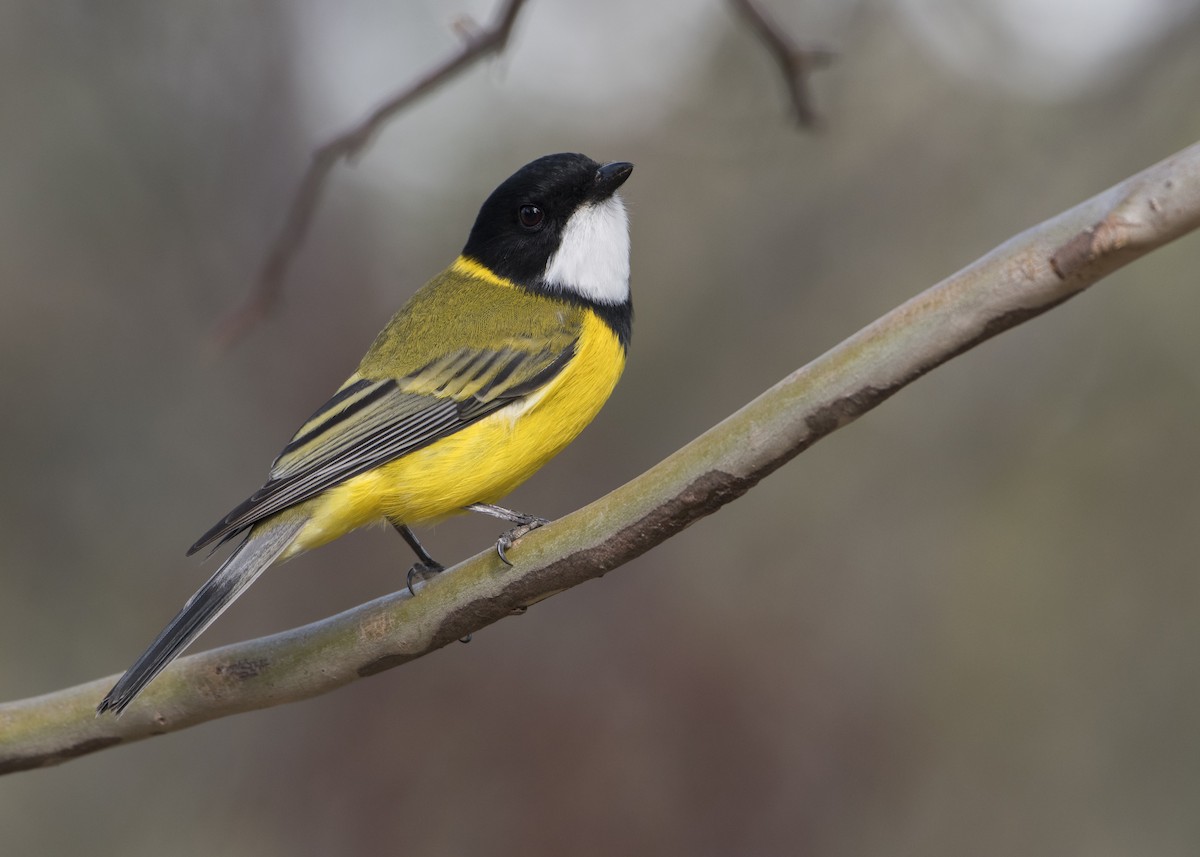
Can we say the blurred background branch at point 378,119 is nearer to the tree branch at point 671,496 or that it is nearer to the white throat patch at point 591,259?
the white throat patch at point 591,259

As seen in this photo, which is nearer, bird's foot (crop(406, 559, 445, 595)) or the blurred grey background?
bird's foot (crop(406, 559, 445, 595))

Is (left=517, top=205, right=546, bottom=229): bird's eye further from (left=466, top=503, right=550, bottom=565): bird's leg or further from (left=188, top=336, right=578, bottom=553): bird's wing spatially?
(left=466, top=503, right=550, bottom=565): bird's leg

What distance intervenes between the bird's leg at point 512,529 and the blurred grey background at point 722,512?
2417 mm

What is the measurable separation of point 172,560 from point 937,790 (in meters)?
5.29

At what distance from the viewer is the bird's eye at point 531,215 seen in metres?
4.71

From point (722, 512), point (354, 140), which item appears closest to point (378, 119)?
point (354, 140)

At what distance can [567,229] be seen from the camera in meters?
4.68

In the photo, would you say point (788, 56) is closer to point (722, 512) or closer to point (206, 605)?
point (206, 605)

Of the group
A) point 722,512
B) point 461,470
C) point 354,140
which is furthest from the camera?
point 722,512

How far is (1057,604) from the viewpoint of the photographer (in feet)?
26.4

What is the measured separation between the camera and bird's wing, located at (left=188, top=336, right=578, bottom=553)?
377cm

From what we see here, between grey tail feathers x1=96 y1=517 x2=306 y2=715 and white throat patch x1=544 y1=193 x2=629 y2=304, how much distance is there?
1498 millimetres

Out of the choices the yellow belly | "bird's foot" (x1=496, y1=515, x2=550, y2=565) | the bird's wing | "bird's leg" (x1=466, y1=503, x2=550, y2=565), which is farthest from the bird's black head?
"bird's foot" (x1=496, y1=515, x2=550, y2=565)

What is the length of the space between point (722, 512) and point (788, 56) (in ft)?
14.8
